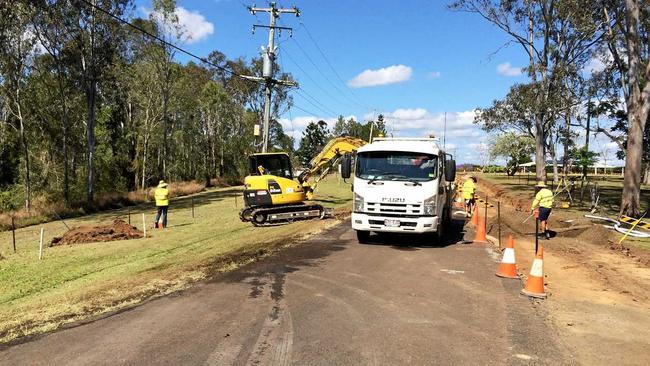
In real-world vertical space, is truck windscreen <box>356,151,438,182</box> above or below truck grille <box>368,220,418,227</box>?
above

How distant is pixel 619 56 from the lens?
3225cm

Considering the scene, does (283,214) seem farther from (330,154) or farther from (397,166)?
(397,166)

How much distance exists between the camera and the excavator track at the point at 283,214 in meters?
20.2

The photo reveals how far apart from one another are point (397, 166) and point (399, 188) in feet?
2.26

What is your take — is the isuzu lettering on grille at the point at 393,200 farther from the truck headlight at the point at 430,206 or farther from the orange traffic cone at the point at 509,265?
the orange traffic cone at the point at 509,265

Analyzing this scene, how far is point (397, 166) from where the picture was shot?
13.4 meters

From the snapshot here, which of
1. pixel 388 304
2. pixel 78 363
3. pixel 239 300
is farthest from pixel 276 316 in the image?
pixel 78 363

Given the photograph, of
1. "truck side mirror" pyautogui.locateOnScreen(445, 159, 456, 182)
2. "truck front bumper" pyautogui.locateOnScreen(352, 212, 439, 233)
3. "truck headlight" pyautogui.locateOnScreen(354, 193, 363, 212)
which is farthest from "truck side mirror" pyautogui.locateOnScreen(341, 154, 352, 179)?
"truck side mirror" pyautogui.locateOnScreen(445, 159, 456, 182)

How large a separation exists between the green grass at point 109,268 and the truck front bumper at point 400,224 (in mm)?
2406

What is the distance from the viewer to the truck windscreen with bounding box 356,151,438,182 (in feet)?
43.6

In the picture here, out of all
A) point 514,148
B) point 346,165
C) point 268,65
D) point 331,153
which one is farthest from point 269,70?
point 514,148

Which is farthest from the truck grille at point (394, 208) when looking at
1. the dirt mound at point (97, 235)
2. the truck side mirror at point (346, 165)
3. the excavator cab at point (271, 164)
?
the dirt mound at point (97, 235)

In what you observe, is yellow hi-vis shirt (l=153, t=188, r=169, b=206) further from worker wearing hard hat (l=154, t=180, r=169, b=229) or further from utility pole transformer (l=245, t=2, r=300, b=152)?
utility pole transformer (l=245, t=2, r=300, b=152)

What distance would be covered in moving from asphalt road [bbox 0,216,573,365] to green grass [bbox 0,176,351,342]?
0.78m
